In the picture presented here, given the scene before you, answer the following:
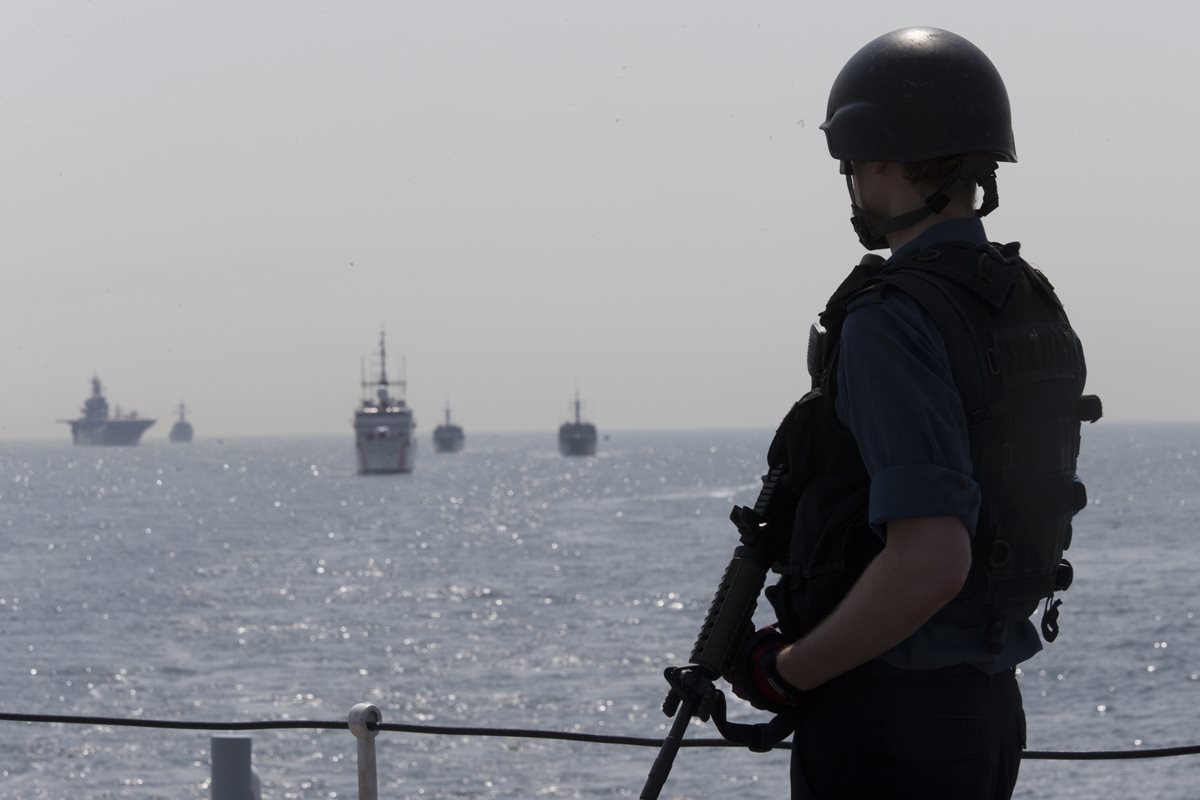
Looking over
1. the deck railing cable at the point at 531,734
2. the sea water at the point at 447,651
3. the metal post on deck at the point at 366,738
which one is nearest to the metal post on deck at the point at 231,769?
the deck railing cable at the point at 531,734

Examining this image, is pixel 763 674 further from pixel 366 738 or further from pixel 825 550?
pixel 366 738

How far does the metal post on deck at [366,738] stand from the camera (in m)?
4.25

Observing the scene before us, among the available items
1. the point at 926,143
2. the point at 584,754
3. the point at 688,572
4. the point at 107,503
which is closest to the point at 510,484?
the point at 107,503

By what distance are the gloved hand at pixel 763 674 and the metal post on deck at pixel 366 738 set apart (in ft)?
6.18

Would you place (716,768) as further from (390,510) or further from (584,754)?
(390,510)

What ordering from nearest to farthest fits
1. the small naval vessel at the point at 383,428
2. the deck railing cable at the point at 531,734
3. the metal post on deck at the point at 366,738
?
the deck railing cable at the point at 531,734
the metal post on deck at the point at 366,738
the small naval vessel at the point at 383,428

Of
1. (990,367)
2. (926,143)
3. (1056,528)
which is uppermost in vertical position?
(926,143)

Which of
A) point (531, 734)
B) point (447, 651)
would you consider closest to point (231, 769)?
point (531, 734)

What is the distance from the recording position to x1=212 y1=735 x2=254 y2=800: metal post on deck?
501 centimetres

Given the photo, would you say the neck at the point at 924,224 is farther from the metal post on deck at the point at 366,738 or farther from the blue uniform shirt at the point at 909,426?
the metal post on deck at the point at 366,738

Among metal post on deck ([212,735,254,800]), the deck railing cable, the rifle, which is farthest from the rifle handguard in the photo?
metal post on deck ([212,735,254,800])

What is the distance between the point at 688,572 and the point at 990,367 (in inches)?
2807

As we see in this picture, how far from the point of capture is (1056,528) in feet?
8.23

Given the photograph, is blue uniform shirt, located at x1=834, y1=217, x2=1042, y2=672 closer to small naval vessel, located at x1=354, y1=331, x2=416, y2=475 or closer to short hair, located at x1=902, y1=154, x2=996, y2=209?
short hair, located at x1=902, y1=154, x2=996, y2=209
